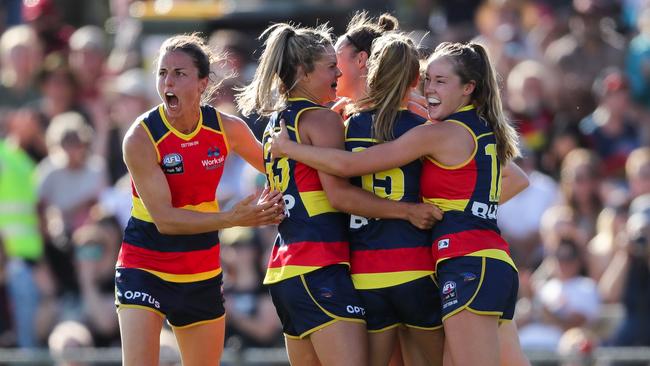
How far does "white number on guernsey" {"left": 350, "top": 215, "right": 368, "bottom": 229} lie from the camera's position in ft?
22.0

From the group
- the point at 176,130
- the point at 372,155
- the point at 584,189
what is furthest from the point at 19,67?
the point at 372,155

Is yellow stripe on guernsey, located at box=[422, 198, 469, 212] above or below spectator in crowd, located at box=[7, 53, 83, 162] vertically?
above

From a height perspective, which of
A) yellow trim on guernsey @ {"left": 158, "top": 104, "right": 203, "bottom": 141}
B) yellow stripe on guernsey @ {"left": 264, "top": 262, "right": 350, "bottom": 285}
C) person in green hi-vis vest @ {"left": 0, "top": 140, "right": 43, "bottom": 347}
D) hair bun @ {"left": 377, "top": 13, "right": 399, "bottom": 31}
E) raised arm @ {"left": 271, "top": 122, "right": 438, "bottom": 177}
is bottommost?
person in green hi-vis vest @ {"left": 0, "top": 140, "right": 43, "bottom": 347}

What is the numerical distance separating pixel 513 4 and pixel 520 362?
7.11 m

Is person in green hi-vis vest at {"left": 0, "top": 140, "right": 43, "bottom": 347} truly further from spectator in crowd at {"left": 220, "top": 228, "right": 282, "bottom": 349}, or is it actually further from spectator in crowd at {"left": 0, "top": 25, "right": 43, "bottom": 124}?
spectator in crowd at {"left": 220, "top": 228, "right": 282, "bottom": 349}

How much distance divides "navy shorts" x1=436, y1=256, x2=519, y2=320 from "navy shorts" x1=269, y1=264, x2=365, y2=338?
44 centimetres

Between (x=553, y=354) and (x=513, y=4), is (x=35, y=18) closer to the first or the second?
(x=513, y=4)

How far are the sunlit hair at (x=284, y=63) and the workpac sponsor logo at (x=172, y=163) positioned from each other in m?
0.47

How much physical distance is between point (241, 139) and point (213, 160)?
0.78ft

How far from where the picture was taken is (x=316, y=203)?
6.69 m

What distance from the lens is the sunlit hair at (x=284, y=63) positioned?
6754 millimetres

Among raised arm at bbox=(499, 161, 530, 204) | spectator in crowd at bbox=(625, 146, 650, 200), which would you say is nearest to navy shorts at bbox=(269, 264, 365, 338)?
raised arm at bbox=(499, 161, 530, 204)

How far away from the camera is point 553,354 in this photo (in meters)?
9.98

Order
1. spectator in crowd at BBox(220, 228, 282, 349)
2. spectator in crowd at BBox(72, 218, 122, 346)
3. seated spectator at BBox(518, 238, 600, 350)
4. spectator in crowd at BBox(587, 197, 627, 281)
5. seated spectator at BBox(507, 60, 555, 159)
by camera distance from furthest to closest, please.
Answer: seated spectator at BBox(507, 60, 555, 159) < spectator in crowd at BBox(72, 218, 122, 346) < spectator in crowd at BBox(220, 228, 282, 349) < spectator in crowd at BBox(587, 197, 627, 281) < seated spectator at BBox(518, 238, 600, 350)
